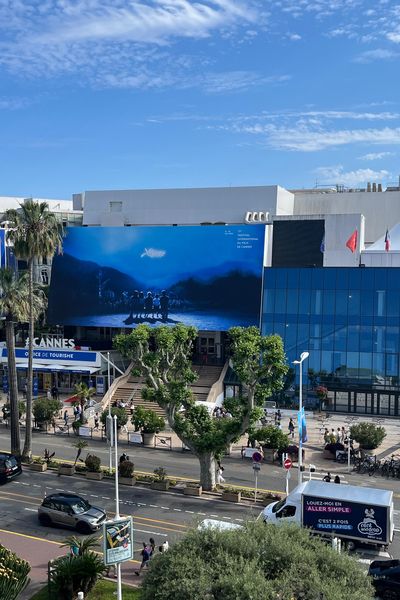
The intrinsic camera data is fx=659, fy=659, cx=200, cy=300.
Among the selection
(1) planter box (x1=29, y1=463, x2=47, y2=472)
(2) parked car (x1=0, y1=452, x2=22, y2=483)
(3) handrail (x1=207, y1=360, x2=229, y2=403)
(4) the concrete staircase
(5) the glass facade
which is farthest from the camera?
(4) the concrete staircase

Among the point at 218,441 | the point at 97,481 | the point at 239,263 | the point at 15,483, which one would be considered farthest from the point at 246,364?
the point at 239,263

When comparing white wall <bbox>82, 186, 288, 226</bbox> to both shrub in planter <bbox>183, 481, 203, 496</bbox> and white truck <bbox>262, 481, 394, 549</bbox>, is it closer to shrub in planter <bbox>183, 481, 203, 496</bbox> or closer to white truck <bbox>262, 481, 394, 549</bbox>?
shrub in planter <bbox>183, 481, 203, 496</bbox>

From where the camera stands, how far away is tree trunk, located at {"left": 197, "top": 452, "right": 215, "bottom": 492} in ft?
119

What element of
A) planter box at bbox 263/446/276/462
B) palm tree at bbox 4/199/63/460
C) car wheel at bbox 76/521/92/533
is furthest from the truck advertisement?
palm tree at bbox 4/199/63/460

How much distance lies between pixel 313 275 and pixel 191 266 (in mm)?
13766

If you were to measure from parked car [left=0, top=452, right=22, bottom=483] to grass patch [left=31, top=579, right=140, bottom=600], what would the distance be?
14.9m

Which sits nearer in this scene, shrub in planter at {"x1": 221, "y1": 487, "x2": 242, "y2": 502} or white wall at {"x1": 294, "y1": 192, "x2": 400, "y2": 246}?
shrub in planter at {"x1": 221, "y1": 487, "x2": 242, "y2": 502}

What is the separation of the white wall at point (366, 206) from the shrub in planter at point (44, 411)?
52654 mm

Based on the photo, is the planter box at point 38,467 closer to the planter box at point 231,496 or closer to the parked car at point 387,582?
the planter box at point 231,496

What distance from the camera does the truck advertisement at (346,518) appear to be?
91.4 feet

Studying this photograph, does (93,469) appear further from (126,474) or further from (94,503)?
(94,503)

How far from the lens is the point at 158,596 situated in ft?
52.9

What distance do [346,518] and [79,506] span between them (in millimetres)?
12064

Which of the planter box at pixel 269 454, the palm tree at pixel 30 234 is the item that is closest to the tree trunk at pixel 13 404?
the palm tree at pixel 30 234
